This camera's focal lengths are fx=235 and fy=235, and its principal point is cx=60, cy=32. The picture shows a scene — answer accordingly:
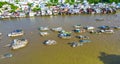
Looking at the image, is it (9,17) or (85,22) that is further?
(9,17)

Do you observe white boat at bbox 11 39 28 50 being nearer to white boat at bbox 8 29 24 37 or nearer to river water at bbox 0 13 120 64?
river water at bbox 0 13 120 64

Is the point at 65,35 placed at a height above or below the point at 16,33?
above

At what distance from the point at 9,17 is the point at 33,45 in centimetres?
1835

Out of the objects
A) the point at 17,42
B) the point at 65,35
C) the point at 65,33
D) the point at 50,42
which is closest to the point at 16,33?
the point at 17,42

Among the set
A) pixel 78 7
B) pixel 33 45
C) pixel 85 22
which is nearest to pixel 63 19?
pixel 85 22

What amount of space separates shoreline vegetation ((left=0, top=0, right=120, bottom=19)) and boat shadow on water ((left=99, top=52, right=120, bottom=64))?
23748 millimetres

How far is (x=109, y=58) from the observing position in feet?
90.2

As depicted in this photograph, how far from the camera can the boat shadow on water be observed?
2647 centimetres

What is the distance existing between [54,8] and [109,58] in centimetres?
2863

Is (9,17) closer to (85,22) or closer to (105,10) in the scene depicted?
(85,22)

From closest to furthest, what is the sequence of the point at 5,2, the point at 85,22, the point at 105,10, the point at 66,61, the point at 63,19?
the point at 66,61
the point at 85,22
the point at 63,19
the point at 105,10
the point at 5,2

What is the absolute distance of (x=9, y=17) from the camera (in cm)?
4888

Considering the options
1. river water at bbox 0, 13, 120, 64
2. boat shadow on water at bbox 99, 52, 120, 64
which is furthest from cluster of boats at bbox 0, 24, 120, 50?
boat shadow on water at bbox 99, 52, 120, 64

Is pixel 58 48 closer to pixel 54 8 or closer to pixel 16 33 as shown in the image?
pixel 16 33
